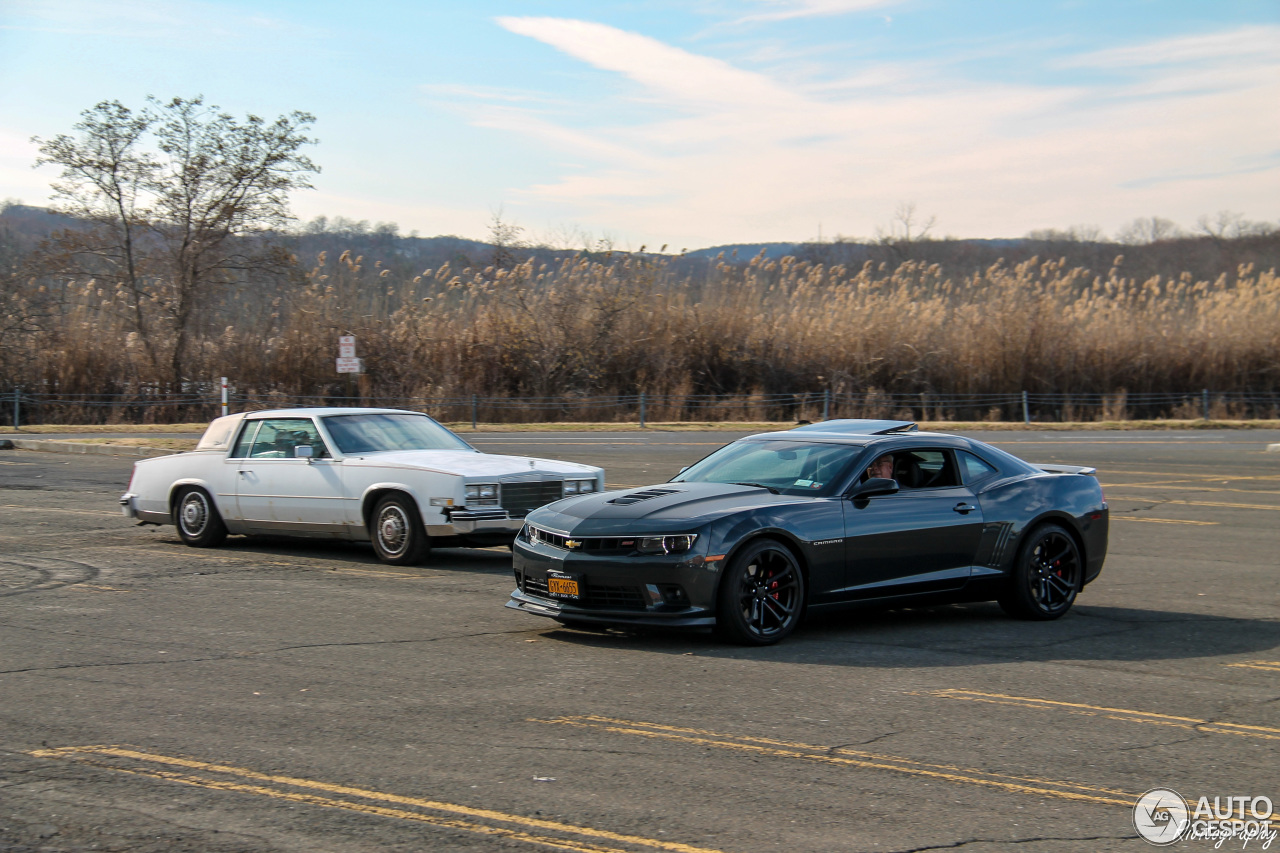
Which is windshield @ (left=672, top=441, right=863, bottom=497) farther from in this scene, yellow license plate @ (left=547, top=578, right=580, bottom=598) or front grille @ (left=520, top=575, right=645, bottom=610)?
yellow license plate @ (left=547, top=578, right=580, bottom=598)

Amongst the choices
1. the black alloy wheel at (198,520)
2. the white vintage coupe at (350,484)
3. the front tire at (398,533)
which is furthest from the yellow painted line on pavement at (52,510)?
the front tire at (398,533)

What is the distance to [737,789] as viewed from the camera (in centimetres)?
472

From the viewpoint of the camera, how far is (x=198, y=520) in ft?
40.7

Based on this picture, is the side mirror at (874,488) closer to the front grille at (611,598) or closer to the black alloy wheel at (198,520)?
the front grille at (611,598)

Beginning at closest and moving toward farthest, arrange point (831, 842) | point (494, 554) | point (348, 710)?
point (831, 842) < point (348, 710) < point (494, 554)

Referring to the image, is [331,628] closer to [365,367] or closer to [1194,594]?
[1194,594]

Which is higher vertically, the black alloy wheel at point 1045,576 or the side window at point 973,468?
the side window at point 973,468

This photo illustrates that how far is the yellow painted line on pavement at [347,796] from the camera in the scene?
4.15 metres

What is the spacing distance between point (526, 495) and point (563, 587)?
3.46 metres

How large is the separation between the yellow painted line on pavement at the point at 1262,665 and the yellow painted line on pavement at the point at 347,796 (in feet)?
15.5

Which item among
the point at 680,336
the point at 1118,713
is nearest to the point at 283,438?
the point at 1118,713

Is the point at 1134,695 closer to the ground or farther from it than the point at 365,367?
closer to the ground

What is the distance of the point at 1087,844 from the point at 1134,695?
98.4 inches

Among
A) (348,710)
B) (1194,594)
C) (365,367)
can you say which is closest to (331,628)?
(348,710)
